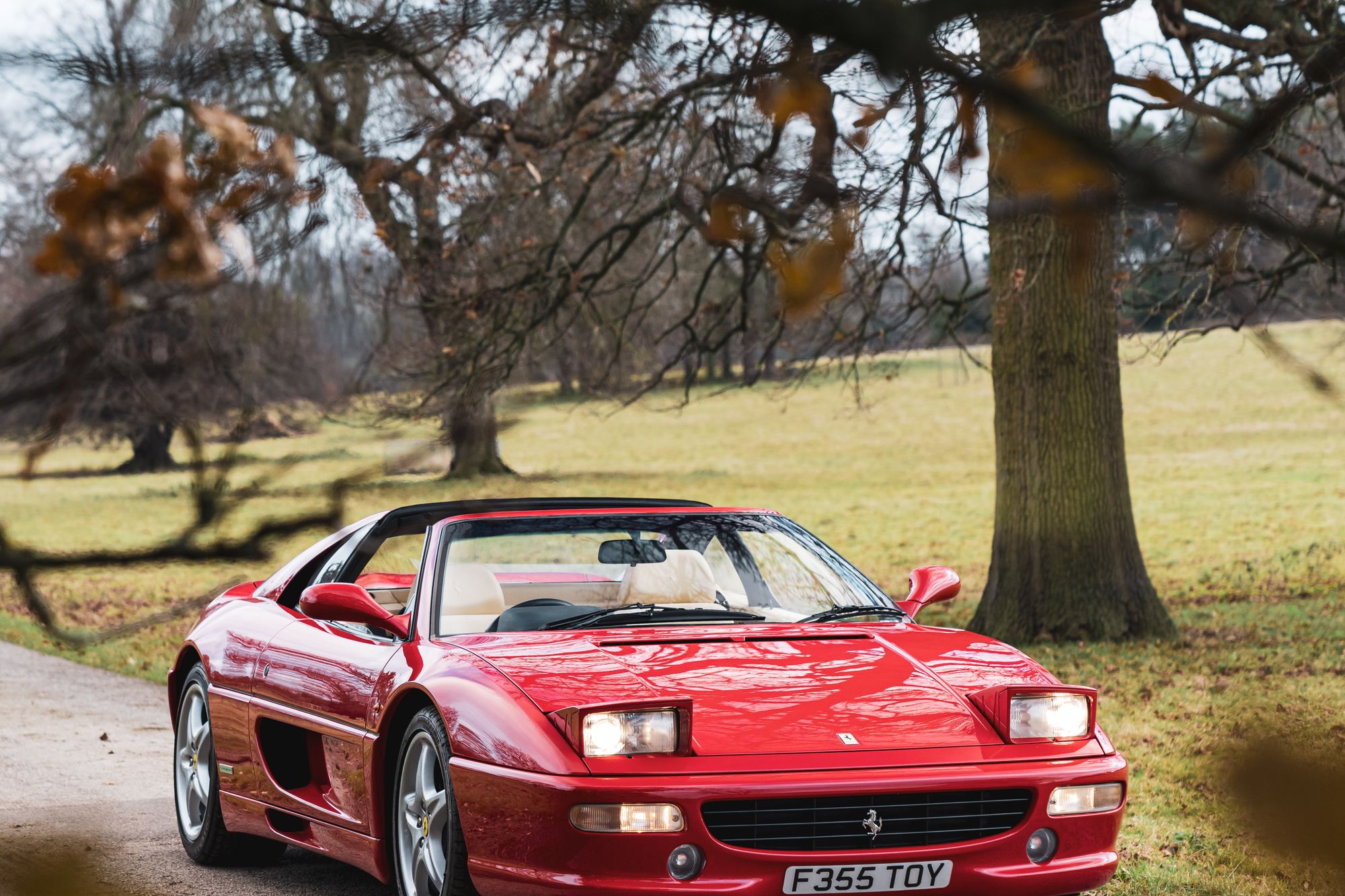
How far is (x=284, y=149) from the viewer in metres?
2.41

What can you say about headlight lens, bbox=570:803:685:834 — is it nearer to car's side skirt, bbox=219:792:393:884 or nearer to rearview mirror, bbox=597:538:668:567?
car's side skirt, bbox=219:792:393:884

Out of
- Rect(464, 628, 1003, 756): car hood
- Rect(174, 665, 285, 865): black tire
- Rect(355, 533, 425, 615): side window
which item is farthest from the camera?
Rect(355, 533, 425, 615): side window

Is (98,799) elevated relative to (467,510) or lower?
lower

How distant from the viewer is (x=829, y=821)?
424 centimetres

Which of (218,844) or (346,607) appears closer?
(346,607)

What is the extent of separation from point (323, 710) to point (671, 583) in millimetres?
1310

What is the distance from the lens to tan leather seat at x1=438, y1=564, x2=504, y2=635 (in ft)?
17.6

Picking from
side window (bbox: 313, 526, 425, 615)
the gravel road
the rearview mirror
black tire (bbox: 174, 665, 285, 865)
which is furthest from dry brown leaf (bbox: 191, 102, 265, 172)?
black tire (bbox: 174, 665, 285, 865)

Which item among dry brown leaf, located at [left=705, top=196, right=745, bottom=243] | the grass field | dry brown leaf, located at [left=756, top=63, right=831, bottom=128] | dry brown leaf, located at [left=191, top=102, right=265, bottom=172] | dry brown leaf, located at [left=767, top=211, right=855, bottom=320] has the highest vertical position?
dry brown leaf, located at [left=191, top=102, right=265, bottom=172]

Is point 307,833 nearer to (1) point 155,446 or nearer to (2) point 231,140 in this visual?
(2) point 231,140

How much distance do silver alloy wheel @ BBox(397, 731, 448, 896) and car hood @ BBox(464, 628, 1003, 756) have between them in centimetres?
36

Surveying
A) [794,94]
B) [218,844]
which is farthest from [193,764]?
[794,94]

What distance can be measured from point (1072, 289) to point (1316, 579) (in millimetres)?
17213

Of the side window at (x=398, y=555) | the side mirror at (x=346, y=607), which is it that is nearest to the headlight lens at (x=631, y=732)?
the side mirror at (x=346, y=607)
